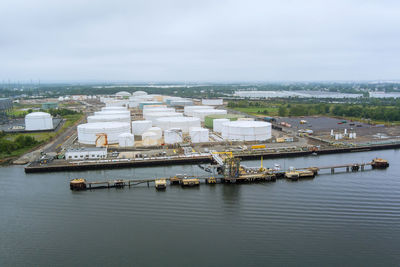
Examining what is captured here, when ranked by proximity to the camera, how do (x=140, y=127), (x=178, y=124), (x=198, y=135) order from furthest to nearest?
(x=178, y=124) < (x=140, y=127) < (x=198, y=135)

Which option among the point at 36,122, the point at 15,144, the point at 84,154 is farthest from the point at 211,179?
the point at 36,122

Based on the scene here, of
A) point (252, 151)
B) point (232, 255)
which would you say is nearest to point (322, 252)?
point (232, 255)

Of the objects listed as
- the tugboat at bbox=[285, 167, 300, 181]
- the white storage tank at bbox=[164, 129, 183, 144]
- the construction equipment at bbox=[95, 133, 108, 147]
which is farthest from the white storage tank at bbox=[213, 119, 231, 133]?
the tugboat at bbox=[285, 167, 300, 181]

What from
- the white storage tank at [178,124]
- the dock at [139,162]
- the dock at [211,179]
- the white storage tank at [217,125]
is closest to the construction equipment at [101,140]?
the dock at [139,162]

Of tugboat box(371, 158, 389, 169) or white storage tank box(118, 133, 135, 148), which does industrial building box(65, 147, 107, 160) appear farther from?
tugboat box(371, 158, 389, 169)

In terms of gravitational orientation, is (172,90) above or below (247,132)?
above

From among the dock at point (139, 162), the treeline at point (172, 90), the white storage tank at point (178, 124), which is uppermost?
the treeline at point (172, 90)

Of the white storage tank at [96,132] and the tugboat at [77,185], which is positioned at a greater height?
the white storage tank at [96,132]

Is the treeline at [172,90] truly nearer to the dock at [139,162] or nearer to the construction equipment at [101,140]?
the construction equipment at [101,140]

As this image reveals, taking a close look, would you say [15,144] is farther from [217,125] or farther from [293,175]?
[293,175]

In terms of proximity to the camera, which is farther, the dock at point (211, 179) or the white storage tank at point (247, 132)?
the white storage tank at point (247, 132)

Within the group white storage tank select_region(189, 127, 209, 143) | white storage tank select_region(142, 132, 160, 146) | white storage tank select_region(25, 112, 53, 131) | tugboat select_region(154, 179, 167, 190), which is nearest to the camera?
tugboat select_region(154, 179, 167, 190)
